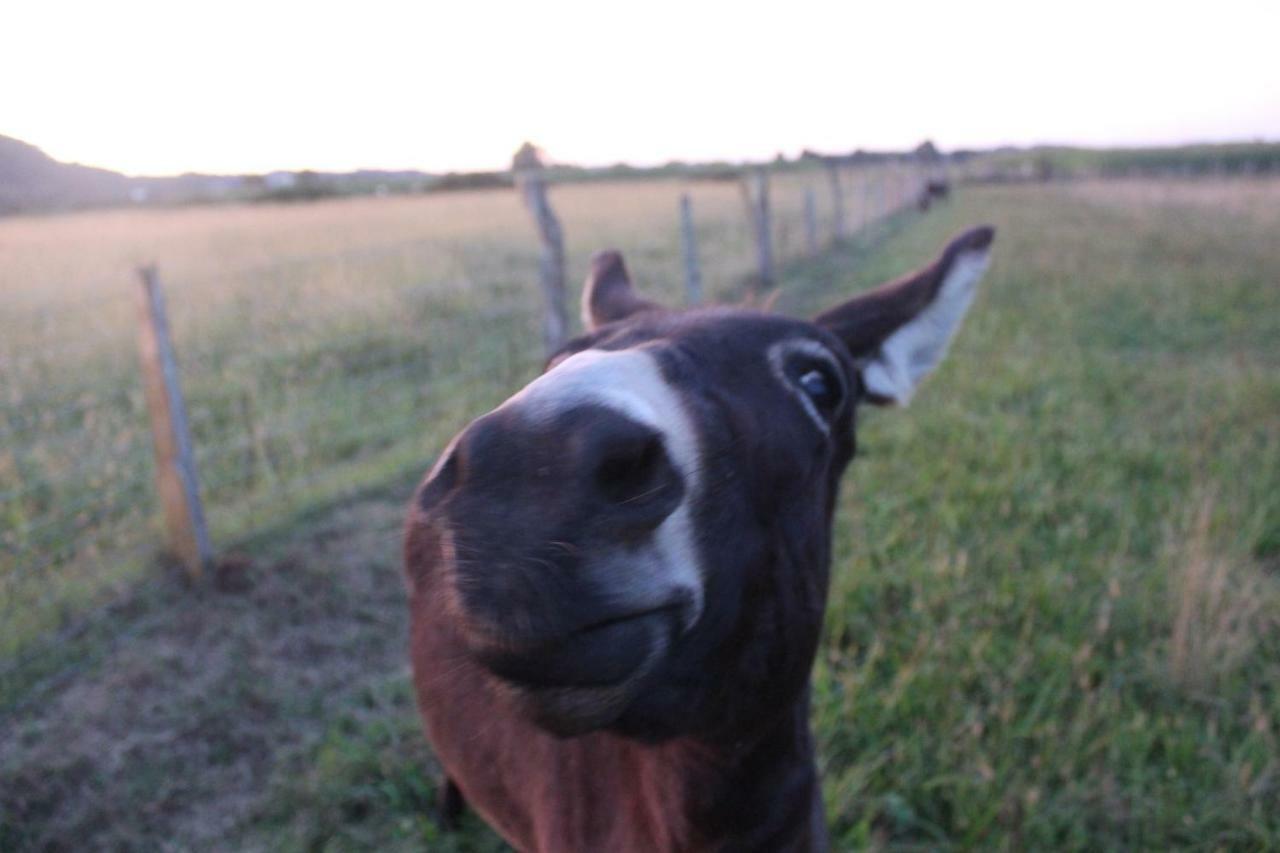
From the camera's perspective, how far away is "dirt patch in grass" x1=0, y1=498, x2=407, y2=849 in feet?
10.3

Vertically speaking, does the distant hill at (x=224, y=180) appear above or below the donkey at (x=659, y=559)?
above

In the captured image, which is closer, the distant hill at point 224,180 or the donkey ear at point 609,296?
the donkey ear at point 609,296

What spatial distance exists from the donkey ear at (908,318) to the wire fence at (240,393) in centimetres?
407

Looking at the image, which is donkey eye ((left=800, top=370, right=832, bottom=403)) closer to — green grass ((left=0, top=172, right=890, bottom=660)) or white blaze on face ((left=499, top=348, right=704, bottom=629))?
white blaze on face ((left=499, top=348, right=704, bottom=629))

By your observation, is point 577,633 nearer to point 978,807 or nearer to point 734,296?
point 978,807

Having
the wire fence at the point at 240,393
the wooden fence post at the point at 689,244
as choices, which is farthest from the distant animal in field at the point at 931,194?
the wooden fence post at the point at 689,244

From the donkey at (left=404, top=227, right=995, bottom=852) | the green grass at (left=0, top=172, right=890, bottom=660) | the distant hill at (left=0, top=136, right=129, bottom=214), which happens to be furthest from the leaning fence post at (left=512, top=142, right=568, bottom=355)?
the donkey at (left=404, top=227, right=995, bottom=852)

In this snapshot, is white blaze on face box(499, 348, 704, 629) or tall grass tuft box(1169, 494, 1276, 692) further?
tall grass tuft box(1169, 494, 1276, 692)

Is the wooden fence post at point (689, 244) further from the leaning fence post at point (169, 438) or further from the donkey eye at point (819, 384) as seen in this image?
the donkey eye at point (819, 384)

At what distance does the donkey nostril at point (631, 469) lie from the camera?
0.95 metres

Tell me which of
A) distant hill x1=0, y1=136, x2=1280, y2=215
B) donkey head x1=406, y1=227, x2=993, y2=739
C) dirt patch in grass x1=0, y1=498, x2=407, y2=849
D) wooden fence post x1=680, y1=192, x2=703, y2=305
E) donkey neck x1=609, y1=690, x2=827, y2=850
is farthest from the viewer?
wooden fence post x1=680, y1=192, x2=703, y2=305

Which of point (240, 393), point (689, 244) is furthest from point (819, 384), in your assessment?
point (689, 244)

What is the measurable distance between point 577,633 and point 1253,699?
136 inches


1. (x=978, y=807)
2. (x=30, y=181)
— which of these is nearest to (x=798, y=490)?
(x=978, y=807)
